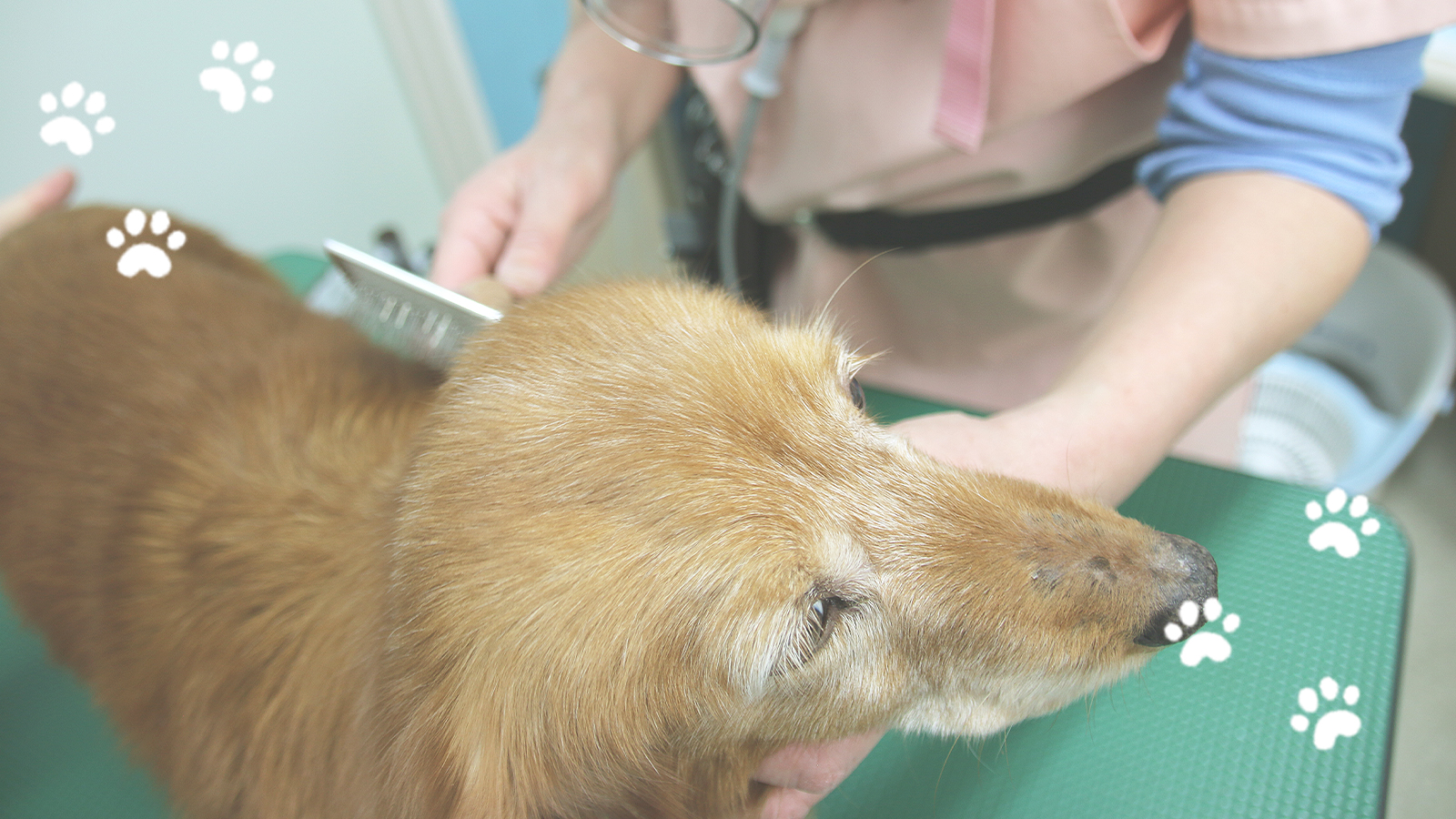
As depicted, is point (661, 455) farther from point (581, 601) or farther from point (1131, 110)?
point (1131, 110)

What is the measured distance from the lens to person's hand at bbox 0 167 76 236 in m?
1.18

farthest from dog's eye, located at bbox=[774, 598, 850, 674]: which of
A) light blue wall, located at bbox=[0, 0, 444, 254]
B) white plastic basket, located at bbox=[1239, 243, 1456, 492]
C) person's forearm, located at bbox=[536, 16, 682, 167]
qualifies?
white plastic basket, located at bbox=[1239, 243, 1456, 492]

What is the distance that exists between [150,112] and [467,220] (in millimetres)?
694

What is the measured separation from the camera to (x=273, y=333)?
3.56ft

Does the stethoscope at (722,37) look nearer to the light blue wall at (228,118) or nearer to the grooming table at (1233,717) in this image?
the grooming table at (1233,717)

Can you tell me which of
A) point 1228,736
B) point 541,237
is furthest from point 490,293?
point 1228,736

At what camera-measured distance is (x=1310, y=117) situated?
2.65 feet

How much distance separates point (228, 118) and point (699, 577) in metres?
1.35

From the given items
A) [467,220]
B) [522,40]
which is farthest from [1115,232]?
[522,40]

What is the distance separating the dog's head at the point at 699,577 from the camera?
0.63 metres

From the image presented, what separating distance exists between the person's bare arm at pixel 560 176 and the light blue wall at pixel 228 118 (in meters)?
0.58

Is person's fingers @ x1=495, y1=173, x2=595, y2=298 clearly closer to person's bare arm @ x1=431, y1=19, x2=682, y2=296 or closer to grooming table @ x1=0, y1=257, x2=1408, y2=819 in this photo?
person's bare arm @ x1=431, y1=19, x2=682, y2=296

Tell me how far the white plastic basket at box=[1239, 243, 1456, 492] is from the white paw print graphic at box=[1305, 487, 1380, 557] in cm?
74

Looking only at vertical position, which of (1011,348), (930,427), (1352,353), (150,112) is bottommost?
(1352,353)
